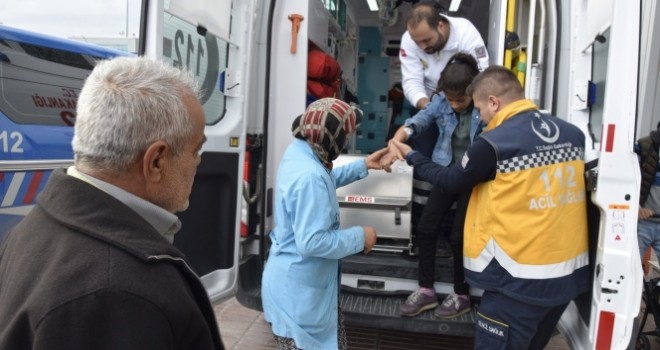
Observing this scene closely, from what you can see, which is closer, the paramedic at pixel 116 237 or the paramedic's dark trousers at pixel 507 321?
the paramedic at pixel 116 237

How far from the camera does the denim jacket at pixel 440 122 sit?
9.45 feet

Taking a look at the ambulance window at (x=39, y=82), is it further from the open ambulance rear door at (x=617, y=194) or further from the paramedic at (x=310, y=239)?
the open ambulance rear door at (x=617, y=194)

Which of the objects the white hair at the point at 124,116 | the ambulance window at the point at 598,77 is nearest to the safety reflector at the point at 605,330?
the ambulance window at the point at 598,77

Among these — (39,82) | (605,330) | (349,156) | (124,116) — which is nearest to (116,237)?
(124,116)

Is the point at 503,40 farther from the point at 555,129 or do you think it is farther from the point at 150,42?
the point at 150,42

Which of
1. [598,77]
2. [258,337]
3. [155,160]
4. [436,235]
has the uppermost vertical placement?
[598,77]

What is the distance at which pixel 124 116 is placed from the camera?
892mm

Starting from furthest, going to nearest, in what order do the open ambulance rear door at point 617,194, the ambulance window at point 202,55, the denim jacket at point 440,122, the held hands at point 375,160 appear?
the denim jacket at point 440,122 < the held hands at point 375,160 < the ambulance window at point 202,55 < the open ambulance rear door at point 617,194

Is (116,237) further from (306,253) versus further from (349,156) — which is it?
(349,156)

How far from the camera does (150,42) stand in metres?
2.05

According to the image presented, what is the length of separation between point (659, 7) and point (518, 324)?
4929 mm

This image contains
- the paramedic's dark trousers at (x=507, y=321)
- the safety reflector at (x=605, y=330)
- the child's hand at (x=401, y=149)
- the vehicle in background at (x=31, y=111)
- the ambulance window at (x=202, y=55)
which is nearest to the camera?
the safety reflector at (x=605, y=330)

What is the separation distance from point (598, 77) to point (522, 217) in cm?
81

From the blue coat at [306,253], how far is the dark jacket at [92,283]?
103 centimetres
